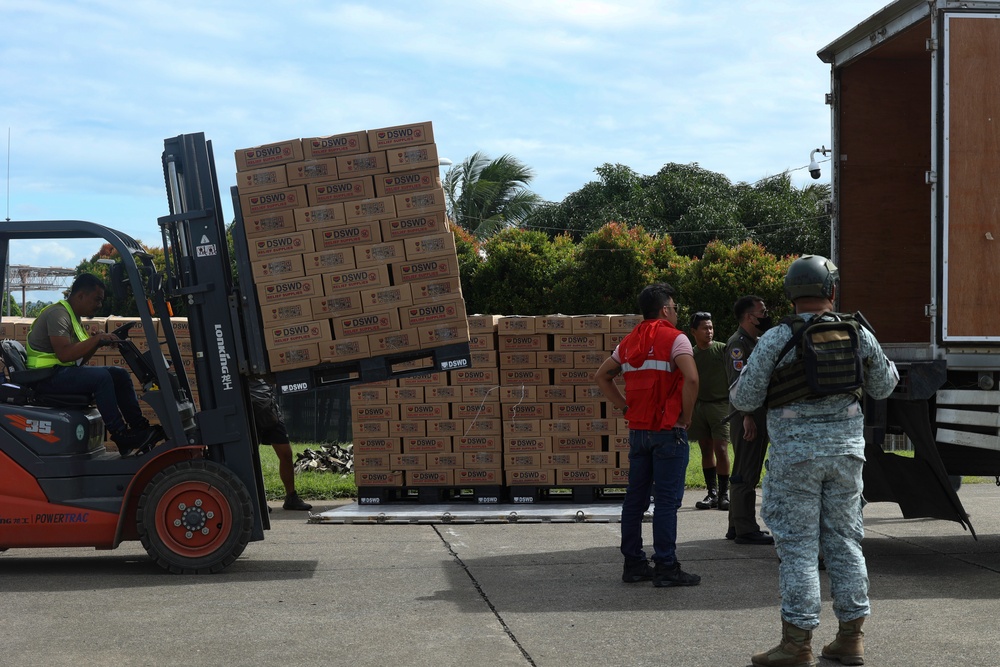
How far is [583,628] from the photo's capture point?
5605 millimetres

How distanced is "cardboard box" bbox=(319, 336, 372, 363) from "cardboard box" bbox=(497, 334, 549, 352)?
3136mm

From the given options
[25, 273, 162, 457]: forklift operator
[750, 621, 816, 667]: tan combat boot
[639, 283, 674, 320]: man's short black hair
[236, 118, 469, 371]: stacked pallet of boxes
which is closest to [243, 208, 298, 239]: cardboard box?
[236, 118, 469, 371]: stacked pallet of boxes

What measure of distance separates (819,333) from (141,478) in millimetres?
4697

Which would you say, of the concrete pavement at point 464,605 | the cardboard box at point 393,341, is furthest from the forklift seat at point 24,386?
the cardboard box at point 393,341

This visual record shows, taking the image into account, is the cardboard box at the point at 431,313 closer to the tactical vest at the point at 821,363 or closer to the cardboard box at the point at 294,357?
the cardboard box at the point at 294,357

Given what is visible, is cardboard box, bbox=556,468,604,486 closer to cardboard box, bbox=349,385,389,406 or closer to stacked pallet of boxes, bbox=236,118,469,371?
cardboard box, bbox=349,385,389,406

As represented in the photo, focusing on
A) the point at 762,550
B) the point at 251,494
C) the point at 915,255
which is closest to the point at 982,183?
the point at 915,255

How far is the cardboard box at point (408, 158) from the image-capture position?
7582 mm

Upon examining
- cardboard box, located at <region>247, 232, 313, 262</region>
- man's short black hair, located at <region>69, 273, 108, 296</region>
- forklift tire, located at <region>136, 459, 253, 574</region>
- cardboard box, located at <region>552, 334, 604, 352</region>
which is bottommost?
forklift tire, located at <region>136, 459, 253, 574</region>

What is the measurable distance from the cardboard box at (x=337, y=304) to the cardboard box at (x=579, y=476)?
143 inches

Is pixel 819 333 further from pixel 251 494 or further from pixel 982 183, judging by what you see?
pixel 251 494

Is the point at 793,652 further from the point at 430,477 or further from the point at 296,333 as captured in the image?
the point at 430,477

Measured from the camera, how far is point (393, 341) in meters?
7.54

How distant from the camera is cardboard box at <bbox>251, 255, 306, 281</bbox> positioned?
746cm
